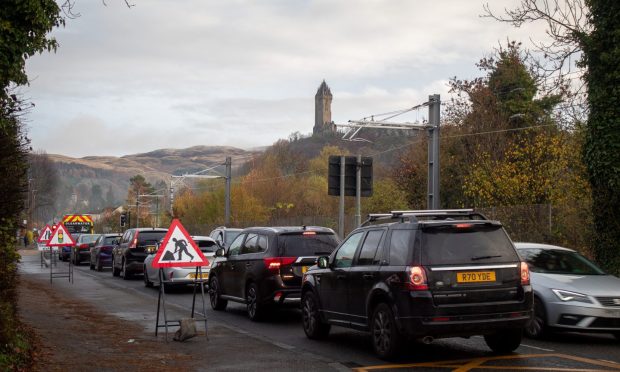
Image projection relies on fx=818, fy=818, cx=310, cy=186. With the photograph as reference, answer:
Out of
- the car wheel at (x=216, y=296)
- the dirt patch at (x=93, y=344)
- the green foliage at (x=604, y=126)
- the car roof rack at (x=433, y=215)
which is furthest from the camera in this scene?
the green foliage at (x=604, y=126)

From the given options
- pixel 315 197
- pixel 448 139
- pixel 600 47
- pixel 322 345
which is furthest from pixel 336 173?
pixel 315 197

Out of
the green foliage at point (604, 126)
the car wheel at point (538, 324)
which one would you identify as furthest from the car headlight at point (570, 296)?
the green foliage at point (604, 126)

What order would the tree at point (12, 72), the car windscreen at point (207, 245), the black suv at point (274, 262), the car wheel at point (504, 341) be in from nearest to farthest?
the tree at point (12, 72)
the car wheel at point (504, 341)
the black suv at point (274, 262)
the car windscreen at point (207, 245)

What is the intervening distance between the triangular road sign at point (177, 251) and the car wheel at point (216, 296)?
4620 mm

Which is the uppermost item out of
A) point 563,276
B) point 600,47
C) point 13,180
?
point 600,47

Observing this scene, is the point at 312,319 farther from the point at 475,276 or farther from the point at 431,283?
the point at 475,276

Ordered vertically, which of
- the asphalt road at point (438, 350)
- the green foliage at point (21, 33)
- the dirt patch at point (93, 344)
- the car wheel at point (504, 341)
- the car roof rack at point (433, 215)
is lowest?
the dirt patch at point (93, 344)

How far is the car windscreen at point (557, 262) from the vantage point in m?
13.6

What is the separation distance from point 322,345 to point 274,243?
3.35 meters

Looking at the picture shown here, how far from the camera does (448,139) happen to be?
49.4 m

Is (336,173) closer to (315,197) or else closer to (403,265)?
(403,265)

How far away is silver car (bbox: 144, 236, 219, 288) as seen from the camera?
22188 millimetres

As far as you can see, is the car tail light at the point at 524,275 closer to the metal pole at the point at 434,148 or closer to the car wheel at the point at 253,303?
the car wheel at the point at 253,303

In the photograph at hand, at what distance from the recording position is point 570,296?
1238 cm
